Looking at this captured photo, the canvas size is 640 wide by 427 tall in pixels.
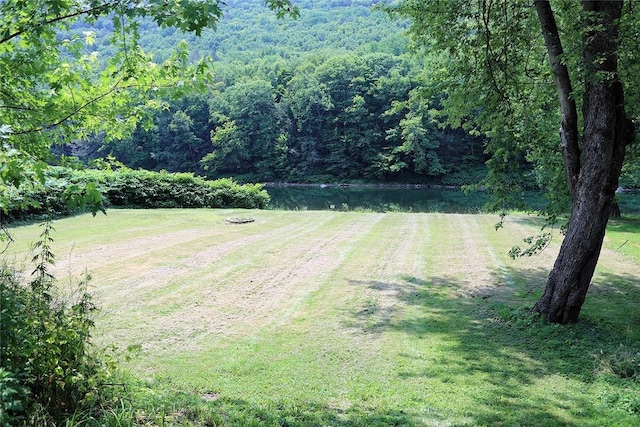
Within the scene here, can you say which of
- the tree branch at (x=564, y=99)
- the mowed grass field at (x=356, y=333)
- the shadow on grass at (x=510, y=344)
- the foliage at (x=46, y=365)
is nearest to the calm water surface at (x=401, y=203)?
the mowed grass field at (x=356, y=333)

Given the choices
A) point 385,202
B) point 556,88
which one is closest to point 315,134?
point 385,202

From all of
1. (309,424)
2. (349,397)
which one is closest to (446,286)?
(349,397)

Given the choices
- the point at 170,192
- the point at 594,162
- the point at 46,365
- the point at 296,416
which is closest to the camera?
the point at 46,365

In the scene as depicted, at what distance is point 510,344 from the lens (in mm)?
6062

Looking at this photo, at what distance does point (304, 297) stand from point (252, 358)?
106 inches

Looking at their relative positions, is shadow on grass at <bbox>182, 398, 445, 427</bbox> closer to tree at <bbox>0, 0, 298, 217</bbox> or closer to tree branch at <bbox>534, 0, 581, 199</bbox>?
tree at <bbox>0, 0, 298, 217</bbox>

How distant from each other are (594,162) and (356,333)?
12.5 feet

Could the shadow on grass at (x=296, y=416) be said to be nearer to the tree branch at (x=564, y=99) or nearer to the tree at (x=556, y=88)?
the tree at (x=556, y=88)

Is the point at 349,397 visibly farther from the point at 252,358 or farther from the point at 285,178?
the point at 285,178

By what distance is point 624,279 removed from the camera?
31.0 ft

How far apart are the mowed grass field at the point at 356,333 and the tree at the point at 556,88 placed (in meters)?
1.17

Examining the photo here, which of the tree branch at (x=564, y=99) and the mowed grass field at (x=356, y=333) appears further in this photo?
the tree branch at (x=564, y=99)

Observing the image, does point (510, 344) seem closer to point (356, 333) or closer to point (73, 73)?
point (356, 333)

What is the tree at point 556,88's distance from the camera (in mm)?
6145
